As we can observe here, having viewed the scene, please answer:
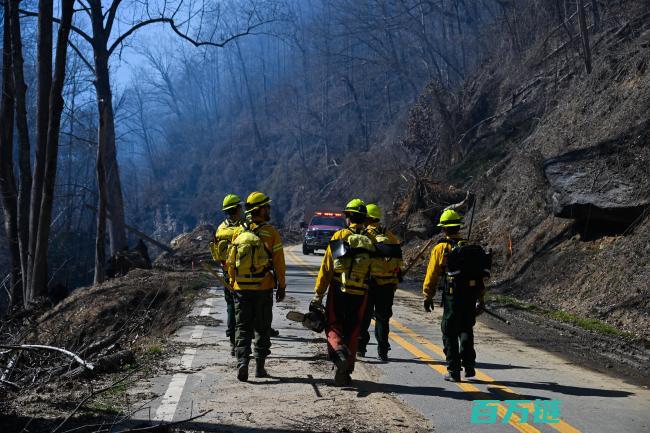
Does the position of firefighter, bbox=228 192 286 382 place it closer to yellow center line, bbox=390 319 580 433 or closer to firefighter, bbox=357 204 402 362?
firefighter, bbox=357 204 402 362

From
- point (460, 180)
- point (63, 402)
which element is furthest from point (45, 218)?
point (460, 180)

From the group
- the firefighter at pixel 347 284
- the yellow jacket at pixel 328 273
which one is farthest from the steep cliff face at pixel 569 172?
the yellow jacket at pixel 328 273

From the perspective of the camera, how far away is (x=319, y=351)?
10.2 m

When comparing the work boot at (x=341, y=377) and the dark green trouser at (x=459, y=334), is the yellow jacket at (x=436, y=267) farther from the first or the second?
the work boot at (x=341, y=377)

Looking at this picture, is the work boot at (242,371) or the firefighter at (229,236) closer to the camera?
the work boot at (242,371)

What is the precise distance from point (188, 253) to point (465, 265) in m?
24.7

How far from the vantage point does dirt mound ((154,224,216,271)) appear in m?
27.4

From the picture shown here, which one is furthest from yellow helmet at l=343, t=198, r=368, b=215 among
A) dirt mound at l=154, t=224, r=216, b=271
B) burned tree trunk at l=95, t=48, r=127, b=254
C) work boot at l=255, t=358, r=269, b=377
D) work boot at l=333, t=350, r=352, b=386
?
burned tree trunk at l=95, t=48, r=127, b=254

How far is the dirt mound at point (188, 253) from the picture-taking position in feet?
89.7

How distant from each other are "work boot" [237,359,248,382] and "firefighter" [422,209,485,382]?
213cm

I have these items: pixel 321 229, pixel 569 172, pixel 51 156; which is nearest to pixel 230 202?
pixel 51 156

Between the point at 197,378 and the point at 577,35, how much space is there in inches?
1069

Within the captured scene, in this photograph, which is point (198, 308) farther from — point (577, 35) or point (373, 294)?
point (577, 35)

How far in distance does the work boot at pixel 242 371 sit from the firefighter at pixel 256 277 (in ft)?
0.34
